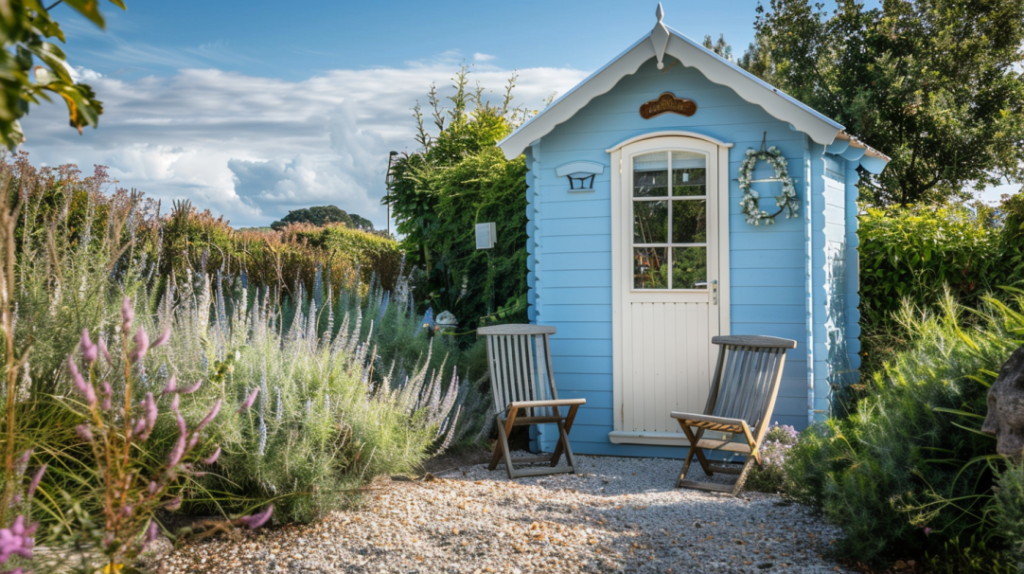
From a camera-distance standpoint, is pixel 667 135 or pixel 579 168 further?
pixel 579 168

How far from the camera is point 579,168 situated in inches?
245

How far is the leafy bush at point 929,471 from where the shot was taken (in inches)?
130

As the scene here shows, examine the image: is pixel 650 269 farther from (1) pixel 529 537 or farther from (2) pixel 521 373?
(1) pixel 529 537

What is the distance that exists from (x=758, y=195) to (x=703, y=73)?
104 cm

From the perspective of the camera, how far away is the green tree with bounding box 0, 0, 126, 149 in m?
1.18

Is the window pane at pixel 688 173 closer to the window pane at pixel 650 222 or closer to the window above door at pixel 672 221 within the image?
the window above door at pixel 672 221

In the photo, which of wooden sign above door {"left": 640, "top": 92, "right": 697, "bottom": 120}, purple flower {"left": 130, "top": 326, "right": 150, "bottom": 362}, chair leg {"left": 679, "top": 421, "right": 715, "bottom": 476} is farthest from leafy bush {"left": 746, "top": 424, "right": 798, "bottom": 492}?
purple flower {"left": 130, "top": 326, "right": 150, "bottom": 362}

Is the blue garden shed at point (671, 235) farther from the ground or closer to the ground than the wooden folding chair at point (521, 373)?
farther from the ground

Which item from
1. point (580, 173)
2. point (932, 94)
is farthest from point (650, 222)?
point (932, 94)

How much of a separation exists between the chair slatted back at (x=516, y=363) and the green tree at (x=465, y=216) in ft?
3.07

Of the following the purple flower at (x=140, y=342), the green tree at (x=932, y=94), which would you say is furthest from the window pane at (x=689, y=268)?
the green tree at (x=932, y=94)

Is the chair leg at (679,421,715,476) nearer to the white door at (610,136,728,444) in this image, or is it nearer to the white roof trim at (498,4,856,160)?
the white door at (610,136,728,444)

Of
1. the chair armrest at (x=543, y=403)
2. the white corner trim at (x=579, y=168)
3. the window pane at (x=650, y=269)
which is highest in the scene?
the white corner trim at (x=579, y=168)

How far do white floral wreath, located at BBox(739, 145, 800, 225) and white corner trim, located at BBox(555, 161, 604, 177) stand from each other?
1129 millimetres
